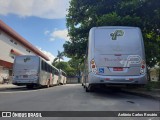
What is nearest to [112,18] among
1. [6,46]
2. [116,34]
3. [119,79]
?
[116,34]

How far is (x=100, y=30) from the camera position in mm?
11961

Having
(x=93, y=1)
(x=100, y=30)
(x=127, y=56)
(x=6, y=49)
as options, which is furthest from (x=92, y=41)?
(x=6, y=49)

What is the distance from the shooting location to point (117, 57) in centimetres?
1120

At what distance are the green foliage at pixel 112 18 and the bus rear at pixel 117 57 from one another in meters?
4.43

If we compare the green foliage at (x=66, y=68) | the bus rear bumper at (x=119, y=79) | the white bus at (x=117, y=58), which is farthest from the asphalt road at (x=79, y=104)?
the green foliage at (x=66, y=68)

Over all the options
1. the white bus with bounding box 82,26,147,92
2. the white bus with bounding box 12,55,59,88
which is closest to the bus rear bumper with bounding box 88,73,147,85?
the white bus with bounding box 82,26,147,92

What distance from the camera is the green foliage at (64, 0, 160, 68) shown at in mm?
16391

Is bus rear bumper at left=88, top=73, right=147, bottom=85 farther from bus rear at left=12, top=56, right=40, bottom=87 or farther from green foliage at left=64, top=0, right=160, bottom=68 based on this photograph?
bus rear at left=12, top=56, right=40, bottom=87

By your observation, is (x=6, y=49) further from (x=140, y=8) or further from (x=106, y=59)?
(x=106, y=59)

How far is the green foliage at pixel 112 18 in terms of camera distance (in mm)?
16391

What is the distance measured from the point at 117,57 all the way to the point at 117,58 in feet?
0.15

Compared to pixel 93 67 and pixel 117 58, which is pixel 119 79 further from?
pixel 93 67

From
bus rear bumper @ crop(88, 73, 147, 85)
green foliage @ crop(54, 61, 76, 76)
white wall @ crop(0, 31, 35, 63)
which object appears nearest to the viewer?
bus rear bumper @ crop(88, 73, 147, 85)

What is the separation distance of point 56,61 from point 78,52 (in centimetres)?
6788
